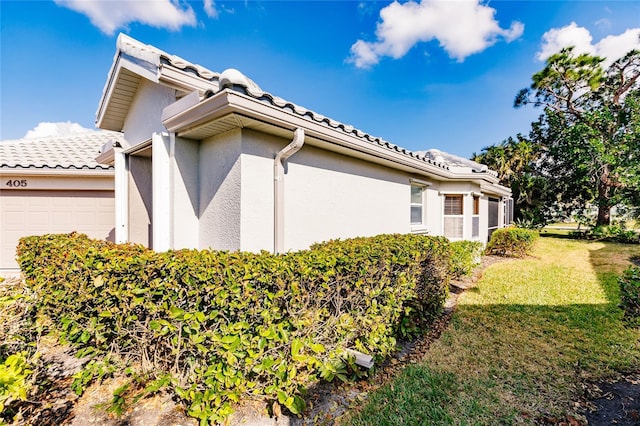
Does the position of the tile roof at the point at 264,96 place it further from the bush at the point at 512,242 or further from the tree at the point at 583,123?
the tree at the point at 583,123

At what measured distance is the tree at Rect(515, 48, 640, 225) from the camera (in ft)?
61.0

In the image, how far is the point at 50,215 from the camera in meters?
9.69

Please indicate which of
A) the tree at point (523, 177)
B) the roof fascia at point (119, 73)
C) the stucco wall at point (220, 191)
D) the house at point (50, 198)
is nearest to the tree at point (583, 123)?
the tree at point (523, 177)

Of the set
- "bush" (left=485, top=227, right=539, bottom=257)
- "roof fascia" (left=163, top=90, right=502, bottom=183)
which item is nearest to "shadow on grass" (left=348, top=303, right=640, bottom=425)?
"roof fascia" (left=163, top=90, right=502, bottom=183)

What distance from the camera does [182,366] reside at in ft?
10.4

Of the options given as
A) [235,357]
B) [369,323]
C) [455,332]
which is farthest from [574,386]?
[235,357]

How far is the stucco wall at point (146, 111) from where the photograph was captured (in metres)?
5.49

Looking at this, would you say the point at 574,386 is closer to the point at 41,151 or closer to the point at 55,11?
the point at 55,11

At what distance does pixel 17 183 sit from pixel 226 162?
971cm

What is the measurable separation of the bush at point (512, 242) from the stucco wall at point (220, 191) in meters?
14.2

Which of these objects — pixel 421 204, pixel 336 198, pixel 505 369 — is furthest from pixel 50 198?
pixel 505 369

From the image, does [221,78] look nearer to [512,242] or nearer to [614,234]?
[512,242]

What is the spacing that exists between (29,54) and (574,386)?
48.7ft

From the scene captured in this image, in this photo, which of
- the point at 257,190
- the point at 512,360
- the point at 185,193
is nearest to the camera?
the point at 512,360
